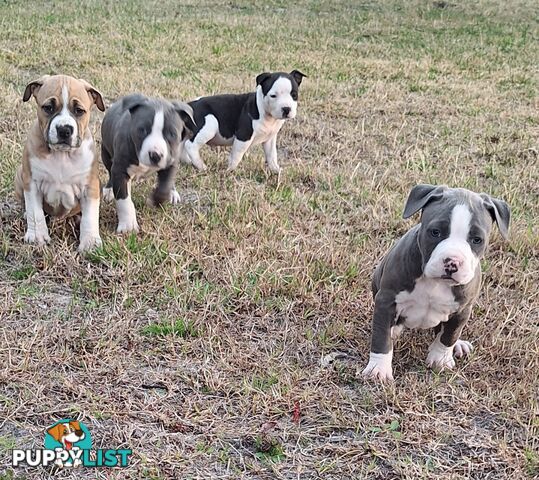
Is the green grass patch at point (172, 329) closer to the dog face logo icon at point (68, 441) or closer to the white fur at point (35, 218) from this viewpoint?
the dog face logo icon at point (68, 441)

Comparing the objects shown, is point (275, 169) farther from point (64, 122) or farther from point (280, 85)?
point (64, 122)

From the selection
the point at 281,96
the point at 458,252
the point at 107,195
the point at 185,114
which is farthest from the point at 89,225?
the point at 458,252

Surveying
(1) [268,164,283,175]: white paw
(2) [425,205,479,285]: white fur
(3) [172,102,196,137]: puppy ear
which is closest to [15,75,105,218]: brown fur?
(3) [172,102,196,137]: puppy ear

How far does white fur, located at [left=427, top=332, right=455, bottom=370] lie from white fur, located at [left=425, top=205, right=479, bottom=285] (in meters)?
0.64

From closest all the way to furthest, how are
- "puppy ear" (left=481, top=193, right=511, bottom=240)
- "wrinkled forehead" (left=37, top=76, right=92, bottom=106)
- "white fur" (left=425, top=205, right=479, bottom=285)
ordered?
1. "white fur" (left=425, top=205, right=479, bottom=285)
2. "puppy ear" (left=481, top=193, right=511, bottom=240)
3. "wrinkled forehead" (left=37, top=76, right=92, bottom=106)

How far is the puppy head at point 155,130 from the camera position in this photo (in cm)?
515

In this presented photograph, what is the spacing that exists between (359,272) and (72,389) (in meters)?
2.26

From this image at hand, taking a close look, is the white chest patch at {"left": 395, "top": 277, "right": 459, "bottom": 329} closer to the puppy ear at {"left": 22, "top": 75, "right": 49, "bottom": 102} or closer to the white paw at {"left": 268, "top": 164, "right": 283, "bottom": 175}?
the puppy ear at {"left": 22, "top": 75, "right": 49, "bottom": 102}

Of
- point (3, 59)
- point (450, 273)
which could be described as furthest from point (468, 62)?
point (450, 273)

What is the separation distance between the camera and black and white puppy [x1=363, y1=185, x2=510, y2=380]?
3.53m

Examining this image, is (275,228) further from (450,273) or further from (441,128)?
(441,128)

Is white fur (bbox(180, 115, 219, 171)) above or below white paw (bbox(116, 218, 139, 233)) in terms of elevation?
above

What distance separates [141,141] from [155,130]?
129 mm

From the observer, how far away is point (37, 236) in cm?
508
